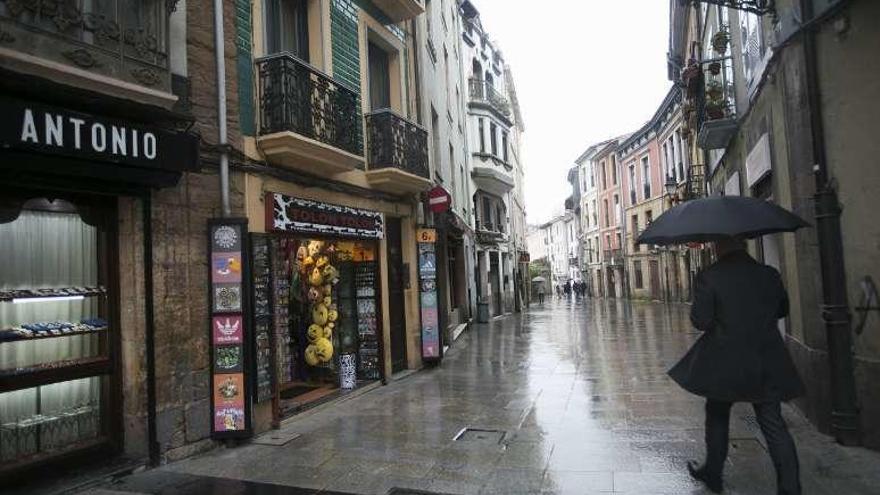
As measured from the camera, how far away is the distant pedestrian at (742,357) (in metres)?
4.09

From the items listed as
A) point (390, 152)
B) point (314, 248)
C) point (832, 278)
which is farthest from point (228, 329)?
point (832, 278)

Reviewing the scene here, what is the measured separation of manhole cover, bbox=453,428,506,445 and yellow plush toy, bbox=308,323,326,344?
353 centimetres

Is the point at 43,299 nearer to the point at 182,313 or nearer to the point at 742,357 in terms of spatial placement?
the point at 182,313

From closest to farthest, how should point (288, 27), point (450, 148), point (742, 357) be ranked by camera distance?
point (742, 357) < point (288, 27) < point (450, 148)

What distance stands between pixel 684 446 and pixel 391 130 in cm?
647

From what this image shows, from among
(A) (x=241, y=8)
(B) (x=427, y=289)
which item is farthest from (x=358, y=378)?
(A) (x=241, y=8)

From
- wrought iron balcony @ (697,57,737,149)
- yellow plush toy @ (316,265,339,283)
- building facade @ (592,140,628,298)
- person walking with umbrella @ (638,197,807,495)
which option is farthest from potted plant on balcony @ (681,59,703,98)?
building facade @ (592,140,628,298)

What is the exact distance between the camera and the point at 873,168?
518 cm

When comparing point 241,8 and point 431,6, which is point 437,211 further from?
point 431,6

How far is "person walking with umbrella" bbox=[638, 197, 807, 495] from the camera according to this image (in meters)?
4.11

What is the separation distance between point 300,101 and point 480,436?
453 centimetres

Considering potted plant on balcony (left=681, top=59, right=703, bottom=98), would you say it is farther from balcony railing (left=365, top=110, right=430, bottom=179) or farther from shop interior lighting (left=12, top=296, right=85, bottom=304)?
shop interior lighting (left=12, top=296, right=85, bottom=304)

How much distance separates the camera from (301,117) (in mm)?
7516

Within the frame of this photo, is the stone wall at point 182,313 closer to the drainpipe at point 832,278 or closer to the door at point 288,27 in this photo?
the door at point 288,27
